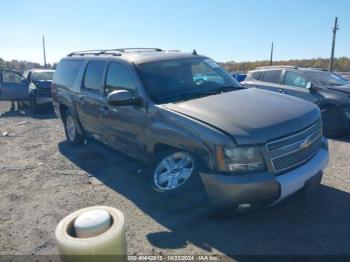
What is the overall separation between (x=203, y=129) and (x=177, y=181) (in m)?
0.75

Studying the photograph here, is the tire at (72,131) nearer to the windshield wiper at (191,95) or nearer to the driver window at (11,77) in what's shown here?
the windshield wiper at (191,95)

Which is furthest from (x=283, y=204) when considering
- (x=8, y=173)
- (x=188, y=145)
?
(x=8, y=173)

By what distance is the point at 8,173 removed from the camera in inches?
227

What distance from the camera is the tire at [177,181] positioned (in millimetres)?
3508

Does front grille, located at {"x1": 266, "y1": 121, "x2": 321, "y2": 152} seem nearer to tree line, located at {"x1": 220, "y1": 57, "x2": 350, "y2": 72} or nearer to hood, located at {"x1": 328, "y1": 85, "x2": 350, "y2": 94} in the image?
hood, located at {"x1": 328, "y1": 85, "x2": 350, "y2": 94}

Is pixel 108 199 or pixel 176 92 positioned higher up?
pixel 176 92

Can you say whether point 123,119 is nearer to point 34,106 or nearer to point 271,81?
point 271,81

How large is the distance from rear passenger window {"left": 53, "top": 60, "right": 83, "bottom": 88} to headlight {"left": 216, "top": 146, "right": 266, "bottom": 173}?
398 cm

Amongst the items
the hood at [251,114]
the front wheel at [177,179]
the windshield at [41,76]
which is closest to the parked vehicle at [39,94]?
the windshield at [41,76]

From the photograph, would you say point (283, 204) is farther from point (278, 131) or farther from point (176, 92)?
point (176, 92)

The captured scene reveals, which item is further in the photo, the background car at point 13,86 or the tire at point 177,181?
the background car at point 13,86

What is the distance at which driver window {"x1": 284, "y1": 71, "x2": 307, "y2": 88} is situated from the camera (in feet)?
27.5

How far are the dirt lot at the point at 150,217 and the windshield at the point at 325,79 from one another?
2678 millimetres

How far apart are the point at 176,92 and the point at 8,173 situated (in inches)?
138
